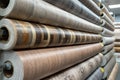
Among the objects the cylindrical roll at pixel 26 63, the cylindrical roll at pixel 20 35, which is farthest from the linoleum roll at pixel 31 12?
the cylindrical roll at pixel 26 63

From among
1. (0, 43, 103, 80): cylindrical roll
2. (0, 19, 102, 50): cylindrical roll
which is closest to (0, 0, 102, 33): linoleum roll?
(0, 19, 102, 50): cylindrical roll

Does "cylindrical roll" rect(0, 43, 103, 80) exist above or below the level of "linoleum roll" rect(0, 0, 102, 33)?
below

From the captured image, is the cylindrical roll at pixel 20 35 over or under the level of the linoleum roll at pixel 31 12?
under

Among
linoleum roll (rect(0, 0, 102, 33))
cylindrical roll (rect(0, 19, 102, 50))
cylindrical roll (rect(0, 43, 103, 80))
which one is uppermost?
linoleum roll (rect(0, 0, 102, 33))

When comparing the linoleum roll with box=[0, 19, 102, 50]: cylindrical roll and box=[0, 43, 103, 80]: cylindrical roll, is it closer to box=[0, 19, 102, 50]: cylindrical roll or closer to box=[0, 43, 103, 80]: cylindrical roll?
box=[0, 19, 102, 50]: cylindrical roll

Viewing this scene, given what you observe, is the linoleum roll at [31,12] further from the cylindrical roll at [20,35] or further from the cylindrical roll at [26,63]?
the cylindrical roll at [26,63]

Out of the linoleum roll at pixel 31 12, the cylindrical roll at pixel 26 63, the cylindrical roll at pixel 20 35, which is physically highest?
the linoleum roll at pixel 31 12

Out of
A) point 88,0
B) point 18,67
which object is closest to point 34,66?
point 18,67

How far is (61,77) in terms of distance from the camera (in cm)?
98

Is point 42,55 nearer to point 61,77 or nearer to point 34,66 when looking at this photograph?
point 34,66

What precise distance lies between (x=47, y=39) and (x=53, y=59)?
0.10 metres

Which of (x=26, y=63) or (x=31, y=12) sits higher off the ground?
(x=31, y=12)

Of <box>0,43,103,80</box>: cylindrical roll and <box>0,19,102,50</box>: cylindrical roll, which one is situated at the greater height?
<box>0,19,102,50</box>: cylindrical roll

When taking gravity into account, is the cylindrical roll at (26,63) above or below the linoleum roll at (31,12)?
below
